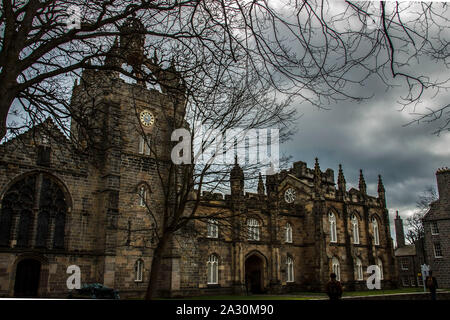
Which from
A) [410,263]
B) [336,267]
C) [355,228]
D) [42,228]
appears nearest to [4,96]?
[42,228]

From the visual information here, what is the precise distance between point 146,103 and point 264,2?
79.4ft

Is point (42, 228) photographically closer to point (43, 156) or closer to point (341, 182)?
point (43, 156)

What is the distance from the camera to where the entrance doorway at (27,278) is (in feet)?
69.3

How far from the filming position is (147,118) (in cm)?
2809

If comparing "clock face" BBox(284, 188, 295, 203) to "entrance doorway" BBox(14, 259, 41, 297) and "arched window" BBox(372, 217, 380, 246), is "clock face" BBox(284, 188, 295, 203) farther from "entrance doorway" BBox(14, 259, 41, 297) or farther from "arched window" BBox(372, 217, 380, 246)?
"entrance doorway" BBox(14, 259, 41, 297)

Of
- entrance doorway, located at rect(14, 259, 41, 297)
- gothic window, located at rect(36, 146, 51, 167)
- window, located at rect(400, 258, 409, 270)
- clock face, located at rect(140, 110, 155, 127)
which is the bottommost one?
entrance doorway, located at rect(14, 259, 41, 297)

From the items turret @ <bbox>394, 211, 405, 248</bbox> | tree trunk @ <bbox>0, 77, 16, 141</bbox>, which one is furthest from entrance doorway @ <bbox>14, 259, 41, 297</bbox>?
turret @ <bbox>394, 211, 405, 248</bbox>

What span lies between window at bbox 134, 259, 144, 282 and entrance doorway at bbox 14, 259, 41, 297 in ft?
18.6

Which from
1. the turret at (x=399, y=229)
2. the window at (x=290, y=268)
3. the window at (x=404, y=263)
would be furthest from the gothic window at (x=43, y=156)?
the turret at (x=399, y=229)

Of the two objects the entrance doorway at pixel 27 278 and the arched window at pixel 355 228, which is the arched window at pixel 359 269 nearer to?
the arched window at pixel 355 228

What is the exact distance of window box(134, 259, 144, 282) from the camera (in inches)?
986

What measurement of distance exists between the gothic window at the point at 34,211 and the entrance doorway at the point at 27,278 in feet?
3.43
